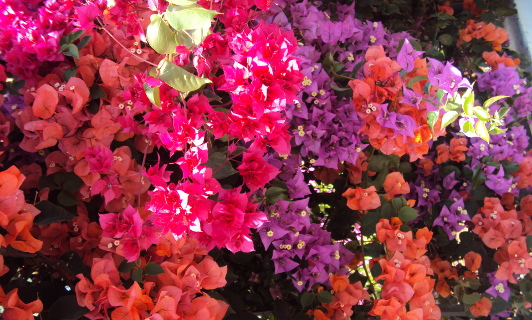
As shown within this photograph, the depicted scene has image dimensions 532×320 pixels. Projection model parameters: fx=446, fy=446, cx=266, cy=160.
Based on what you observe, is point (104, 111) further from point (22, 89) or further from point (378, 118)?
point (378, 118)

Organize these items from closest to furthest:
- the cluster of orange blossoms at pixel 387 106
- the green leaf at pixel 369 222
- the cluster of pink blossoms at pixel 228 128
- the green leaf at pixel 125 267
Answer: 1. the cluster of pink blossoms at pixel 228 128
2. the green leaf at pixel 125 267
3. the cluster of orange blossoms at pixel 387 106
4. the green leaf at pixel 369 222

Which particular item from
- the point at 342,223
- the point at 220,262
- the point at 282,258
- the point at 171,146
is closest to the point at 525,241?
the point at 342,223

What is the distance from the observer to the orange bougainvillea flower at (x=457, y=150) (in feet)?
4.10

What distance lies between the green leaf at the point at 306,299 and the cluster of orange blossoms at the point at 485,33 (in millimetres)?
1063

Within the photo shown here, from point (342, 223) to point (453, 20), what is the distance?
940 mm

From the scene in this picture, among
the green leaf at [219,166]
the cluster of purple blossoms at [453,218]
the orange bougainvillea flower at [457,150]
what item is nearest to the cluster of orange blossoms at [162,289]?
the green leaf at [219,166]

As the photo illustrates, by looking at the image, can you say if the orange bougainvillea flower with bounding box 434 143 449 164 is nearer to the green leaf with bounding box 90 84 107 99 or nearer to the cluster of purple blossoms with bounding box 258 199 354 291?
the cluster of purple blossoms with bounding box 258 199 354 291

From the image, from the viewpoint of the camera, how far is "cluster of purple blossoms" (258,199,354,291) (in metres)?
0.93

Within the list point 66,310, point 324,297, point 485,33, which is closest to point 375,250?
point 324,297

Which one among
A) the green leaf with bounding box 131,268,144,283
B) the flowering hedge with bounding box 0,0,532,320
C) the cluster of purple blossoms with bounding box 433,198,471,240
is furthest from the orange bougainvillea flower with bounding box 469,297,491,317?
the green leaf with bounding box 131,268,144,283

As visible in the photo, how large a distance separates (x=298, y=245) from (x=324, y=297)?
0.44ft

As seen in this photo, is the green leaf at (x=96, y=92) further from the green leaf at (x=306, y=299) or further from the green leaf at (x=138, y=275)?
the green leaf at (x=306, y=299)

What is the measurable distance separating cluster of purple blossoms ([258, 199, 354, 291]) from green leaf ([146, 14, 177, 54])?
1.49 feet

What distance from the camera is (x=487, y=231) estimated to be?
3.87ft
